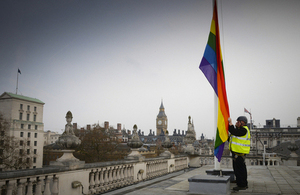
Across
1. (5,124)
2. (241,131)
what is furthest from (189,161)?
(5,124)

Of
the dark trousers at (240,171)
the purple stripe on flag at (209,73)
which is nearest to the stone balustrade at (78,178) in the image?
the dark trousers at (240,171)

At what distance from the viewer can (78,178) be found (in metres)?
6.45

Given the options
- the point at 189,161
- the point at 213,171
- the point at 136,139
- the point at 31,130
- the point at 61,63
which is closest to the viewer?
the point at 213,171

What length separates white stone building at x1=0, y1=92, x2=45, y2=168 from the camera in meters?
63.1

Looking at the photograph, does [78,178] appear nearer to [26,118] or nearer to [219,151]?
[219,151]

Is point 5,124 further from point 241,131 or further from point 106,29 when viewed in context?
point 241,131

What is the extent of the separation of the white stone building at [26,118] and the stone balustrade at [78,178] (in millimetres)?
58405

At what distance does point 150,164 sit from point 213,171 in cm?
396

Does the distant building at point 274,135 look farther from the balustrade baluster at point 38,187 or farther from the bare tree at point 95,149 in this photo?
the balustrade baluster at point 38,187

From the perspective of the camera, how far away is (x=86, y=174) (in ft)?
22.1

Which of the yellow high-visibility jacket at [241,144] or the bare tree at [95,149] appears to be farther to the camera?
the bare tree at [95,149]

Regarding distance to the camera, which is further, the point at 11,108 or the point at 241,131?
the point at 11,108

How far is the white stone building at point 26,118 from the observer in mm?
63125

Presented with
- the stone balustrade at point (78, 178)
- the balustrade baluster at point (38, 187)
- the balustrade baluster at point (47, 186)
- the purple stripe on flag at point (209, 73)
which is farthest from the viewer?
the purple stripe on flag at point (209, 73)
